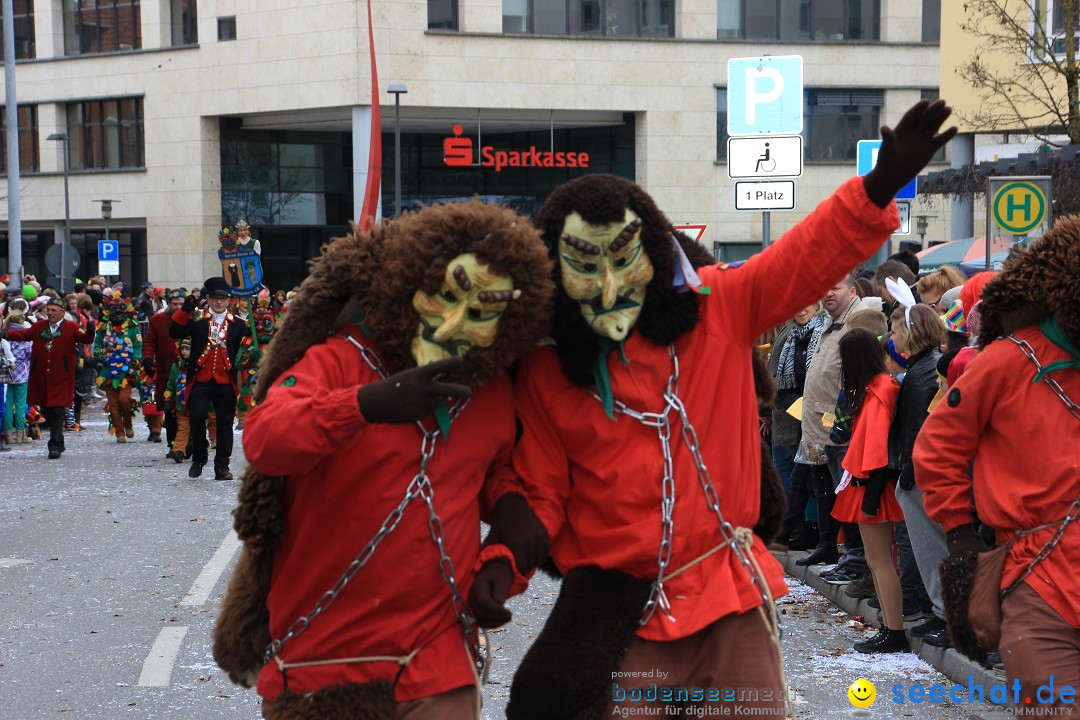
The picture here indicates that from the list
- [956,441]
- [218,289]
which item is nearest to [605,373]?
[956,441]

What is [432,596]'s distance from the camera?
323cm

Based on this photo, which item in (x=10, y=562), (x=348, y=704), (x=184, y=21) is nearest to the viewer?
(x=348, y=704)

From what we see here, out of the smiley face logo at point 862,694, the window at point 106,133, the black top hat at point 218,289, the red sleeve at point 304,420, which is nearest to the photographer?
the red sleeve at point 304,420

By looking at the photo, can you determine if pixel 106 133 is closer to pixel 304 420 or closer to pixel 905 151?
pixel 304 420

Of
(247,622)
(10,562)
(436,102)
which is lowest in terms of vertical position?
(10,562)

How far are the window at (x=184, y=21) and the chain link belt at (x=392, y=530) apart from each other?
41.5 metres

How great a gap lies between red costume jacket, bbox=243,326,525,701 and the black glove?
91 mm

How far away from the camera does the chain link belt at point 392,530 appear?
10.5ft

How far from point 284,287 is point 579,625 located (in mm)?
41930

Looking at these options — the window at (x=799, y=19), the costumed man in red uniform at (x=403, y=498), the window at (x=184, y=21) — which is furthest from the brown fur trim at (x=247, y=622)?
the window at (x=184, y=21)

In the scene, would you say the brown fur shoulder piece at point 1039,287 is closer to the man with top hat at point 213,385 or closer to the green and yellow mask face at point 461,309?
the green and yellow mask face at point 461,309

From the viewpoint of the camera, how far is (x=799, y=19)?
40844 mm

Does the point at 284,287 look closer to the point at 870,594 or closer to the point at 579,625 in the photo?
the point at 870,594

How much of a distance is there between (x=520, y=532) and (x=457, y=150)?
37989 mm
